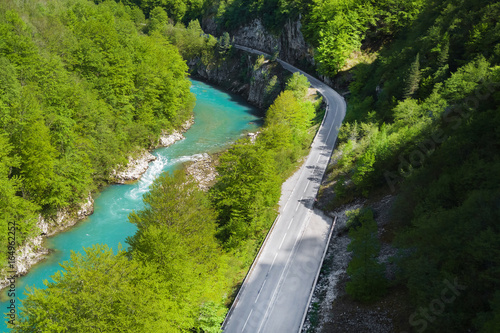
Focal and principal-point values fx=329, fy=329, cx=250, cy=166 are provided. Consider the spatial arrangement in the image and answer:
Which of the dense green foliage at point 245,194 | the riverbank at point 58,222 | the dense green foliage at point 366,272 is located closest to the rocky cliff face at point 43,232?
the riverbank at point 58,222

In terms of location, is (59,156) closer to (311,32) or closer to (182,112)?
(182,112)

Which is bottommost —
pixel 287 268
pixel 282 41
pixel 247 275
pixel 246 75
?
pixel 247 275

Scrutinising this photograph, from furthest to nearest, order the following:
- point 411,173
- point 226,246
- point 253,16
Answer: point 253,16
point 226,246
point 411,173

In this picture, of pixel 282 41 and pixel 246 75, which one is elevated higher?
pixel 282 41

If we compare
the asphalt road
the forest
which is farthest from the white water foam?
the asphalt road

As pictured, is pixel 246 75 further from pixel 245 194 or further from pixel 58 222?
pixel 245 194

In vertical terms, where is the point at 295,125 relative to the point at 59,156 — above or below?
above

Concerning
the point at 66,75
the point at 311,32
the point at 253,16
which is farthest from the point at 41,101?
the point at 253,16
